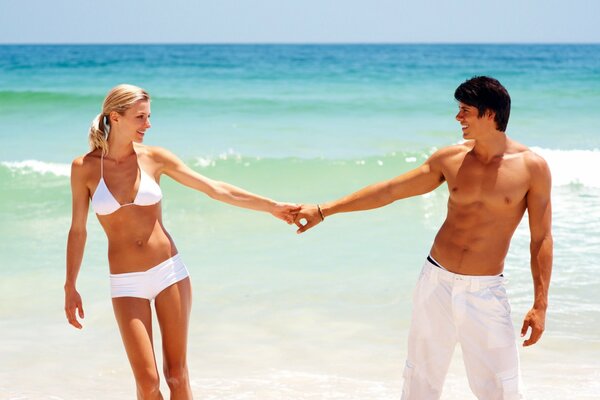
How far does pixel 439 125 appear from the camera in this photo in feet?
61.3

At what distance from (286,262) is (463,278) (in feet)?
14.6

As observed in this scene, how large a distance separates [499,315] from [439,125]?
14942 millimetres

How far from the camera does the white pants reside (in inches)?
159

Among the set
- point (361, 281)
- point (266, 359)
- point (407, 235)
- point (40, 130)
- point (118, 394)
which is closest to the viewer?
point (118, 394)

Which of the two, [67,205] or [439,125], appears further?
[439,125]

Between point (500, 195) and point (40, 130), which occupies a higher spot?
point (40, 130)

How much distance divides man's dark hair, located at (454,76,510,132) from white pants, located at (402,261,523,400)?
794 millimetres

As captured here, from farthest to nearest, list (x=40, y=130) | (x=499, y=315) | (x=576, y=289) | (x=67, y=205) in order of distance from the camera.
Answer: (x=40, y=130) < (x=67, y=205) < (x=576, y=289) < (x=499, y=315)

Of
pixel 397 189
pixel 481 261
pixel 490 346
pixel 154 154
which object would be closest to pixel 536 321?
pixel 490 346

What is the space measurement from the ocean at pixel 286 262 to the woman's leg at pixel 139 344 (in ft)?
4.57

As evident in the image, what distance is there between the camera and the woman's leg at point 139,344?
4.08 meters

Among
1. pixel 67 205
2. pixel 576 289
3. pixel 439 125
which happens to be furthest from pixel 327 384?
pixel 439 125

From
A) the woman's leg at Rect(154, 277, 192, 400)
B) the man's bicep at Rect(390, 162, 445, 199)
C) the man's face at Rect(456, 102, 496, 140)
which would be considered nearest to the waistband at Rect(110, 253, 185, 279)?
the woman's leg at Rect(154, 277, 192, 400)

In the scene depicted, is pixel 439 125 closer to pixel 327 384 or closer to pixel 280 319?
pixel 280 319
